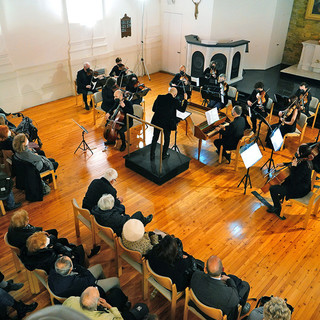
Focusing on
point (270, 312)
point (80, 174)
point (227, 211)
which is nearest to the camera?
point (270, 312)

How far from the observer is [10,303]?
3.49 metres

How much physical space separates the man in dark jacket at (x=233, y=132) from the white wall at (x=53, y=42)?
5157mm

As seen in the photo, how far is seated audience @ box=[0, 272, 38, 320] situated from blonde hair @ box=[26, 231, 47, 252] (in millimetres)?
491

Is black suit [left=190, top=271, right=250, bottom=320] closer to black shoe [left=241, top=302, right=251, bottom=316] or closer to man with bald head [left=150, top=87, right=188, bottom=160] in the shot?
black shoe [left=241, top=302, right=251, bottom=316]

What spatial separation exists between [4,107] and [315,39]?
970cm

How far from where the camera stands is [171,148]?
714 cm

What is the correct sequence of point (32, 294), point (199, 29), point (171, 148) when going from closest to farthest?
point (32, 294)
point (171, 148)
point (199, 29)

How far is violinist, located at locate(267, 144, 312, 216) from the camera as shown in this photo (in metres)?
5.04

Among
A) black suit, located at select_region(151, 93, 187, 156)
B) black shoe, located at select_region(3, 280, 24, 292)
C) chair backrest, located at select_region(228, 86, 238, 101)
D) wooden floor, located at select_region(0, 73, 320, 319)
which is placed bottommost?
wooden floor, located at select_region(0, 73, 320, 319)

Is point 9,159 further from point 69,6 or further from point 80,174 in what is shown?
point 69,6

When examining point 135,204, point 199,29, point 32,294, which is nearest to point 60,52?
point 199,29

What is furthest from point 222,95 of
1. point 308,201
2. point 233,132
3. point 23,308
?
point 23,308

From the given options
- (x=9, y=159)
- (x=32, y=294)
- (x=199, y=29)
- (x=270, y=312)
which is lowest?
(x=32, y=294)

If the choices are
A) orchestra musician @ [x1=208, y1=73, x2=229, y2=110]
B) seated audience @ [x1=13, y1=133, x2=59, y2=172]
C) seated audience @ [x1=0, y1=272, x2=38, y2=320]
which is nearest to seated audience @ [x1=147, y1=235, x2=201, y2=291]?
seated audience @ [x1=0, y1=272, x2=38, y2=320]
